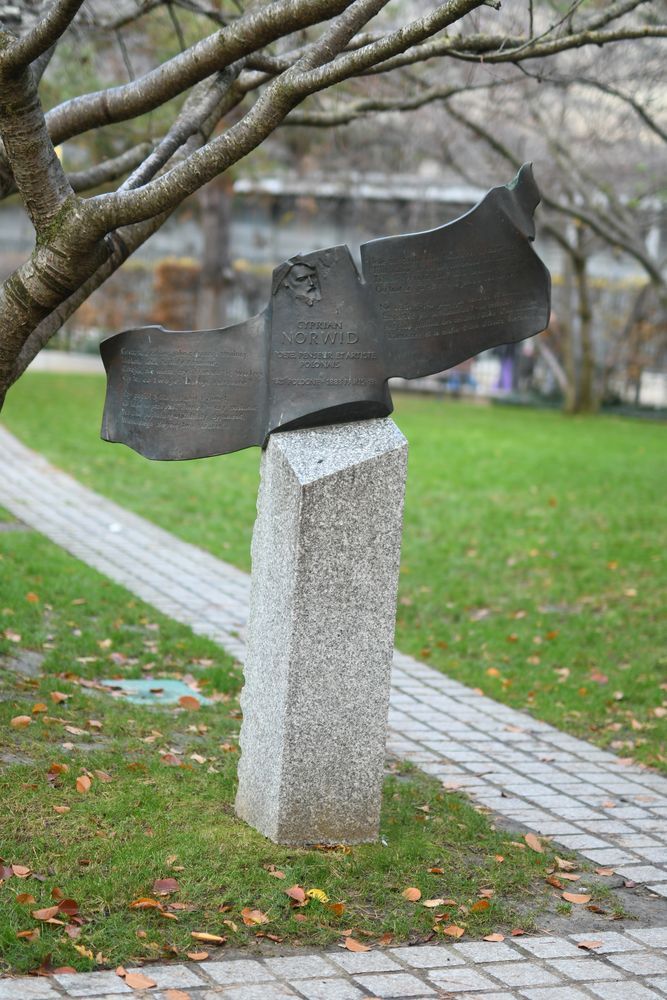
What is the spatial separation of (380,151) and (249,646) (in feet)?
72.4

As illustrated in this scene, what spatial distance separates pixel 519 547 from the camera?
12008 millimetres

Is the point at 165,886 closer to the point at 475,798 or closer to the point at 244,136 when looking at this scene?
the point at 475,798

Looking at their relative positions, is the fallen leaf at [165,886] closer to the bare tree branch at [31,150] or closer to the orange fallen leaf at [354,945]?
the orange fallen leaf at [354,945]

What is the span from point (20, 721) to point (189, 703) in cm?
121

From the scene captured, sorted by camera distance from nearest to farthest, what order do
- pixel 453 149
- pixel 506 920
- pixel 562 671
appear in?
pixel 506 920
pixel 562 671
pixel 453 149

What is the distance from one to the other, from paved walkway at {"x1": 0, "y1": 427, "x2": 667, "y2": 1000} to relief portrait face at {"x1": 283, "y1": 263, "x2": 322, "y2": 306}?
8.33ft

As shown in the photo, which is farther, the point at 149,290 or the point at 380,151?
the point at 149,290

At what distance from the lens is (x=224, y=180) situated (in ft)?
81.1

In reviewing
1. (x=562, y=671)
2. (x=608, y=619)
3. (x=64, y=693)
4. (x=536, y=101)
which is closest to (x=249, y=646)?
(x=64, y=693)

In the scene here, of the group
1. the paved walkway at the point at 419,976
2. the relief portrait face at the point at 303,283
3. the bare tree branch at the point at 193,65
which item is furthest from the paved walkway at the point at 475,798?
the bare tree branch at the point at 193,65

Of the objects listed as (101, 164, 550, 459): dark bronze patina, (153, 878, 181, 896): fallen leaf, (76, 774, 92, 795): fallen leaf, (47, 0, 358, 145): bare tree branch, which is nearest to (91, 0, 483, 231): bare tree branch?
(47, 0, 358, 145): bare tree branch

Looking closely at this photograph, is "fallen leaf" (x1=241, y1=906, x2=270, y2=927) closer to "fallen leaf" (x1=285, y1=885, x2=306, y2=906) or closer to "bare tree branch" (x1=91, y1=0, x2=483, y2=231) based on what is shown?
"fallen leaf" (x1=285, y1=885, x2=306, y2=906)

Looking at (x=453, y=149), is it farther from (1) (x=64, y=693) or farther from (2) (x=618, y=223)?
(1) (x=64, y=693)

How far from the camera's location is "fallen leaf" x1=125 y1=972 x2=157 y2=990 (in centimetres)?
385
